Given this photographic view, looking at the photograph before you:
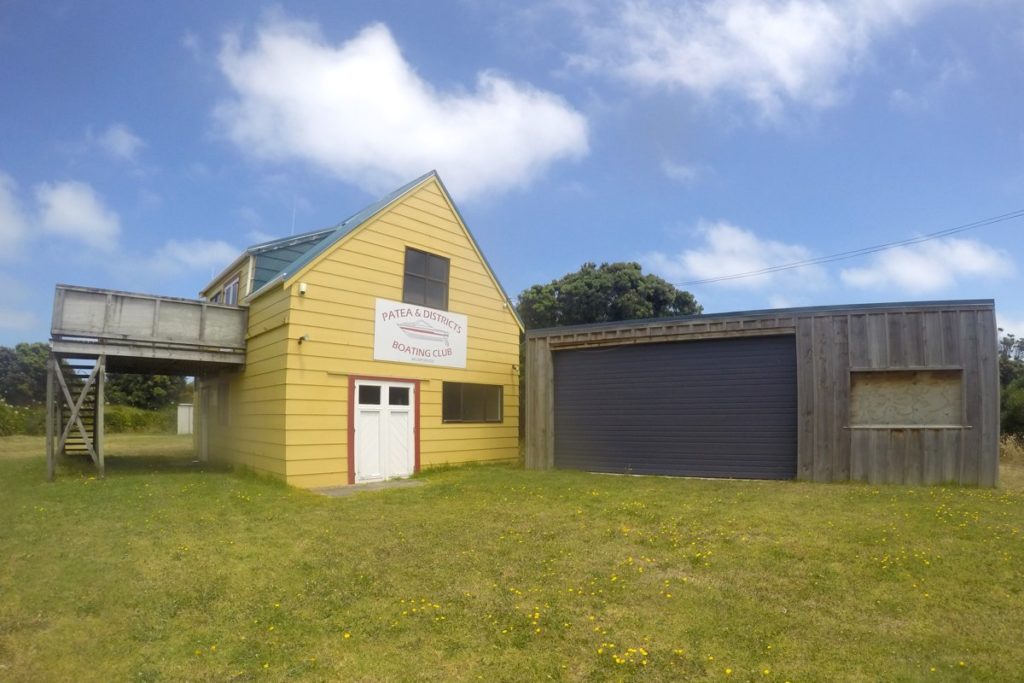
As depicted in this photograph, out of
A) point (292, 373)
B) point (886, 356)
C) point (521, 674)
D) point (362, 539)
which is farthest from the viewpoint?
point (292, 373)

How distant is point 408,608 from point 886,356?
998cm

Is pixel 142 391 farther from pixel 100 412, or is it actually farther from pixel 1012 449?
pixel 1012 449

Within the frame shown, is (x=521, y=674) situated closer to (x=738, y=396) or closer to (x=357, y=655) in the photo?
(x=357, y=655)

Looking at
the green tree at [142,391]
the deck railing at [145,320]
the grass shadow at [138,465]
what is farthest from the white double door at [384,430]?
the green tree at [142,391]

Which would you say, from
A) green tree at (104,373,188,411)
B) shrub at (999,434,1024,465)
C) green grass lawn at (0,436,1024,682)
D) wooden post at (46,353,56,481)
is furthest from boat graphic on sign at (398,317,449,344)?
green tree at (104,373,188,411)

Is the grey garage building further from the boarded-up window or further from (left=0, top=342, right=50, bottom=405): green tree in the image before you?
(left=0, top=342, right=50, bottom=405): green tree

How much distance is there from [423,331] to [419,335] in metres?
0.17

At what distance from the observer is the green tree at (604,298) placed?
3105cm

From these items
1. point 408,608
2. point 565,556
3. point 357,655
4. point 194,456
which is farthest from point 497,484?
point 194,456

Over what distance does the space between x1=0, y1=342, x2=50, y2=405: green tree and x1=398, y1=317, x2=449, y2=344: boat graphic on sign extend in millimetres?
44812

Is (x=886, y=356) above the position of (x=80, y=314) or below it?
below

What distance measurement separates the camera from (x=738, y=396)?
1314cm

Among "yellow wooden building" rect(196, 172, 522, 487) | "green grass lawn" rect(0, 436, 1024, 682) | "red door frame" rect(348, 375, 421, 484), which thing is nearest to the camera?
"green grass lawn" rect(0, 436, 1024, 682)

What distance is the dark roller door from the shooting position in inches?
503
